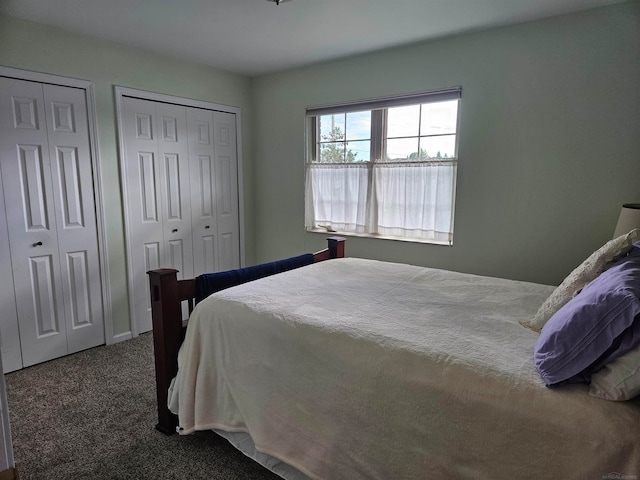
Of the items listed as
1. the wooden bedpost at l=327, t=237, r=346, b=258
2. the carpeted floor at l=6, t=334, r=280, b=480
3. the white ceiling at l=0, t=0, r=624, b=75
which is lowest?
the carpeted floor at l=6, t=334, r=280, b=480

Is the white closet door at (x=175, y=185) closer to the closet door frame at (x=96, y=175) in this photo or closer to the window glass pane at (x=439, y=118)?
the closet door frame at (x=96, y=175)

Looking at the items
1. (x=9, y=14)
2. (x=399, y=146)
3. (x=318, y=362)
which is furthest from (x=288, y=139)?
(x=318, y=362)

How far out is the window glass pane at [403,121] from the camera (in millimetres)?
3182

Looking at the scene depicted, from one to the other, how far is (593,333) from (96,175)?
3.26 m

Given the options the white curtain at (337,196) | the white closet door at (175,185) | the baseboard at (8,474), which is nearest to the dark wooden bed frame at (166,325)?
the baseboard at (8,474)

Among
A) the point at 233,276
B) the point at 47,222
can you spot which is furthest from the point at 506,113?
the point at 47,222

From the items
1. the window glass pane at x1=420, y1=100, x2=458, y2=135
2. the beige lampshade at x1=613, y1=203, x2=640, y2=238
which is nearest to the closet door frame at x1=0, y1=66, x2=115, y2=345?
the window glass pane at x1=420, y1=100, x2=458, y2=135

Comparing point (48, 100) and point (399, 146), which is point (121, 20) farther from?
point (399, 146)

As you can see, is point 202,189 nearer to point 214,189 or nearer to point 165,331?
point 214,189

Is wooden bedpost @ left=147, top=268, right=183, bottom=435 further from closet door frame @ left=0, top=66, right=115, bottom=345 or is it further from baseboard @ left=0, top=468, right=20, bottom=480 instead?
closet door frame @ left=0, top=66, right=115, bottom=345

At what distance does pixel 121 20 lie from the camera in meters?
2.57

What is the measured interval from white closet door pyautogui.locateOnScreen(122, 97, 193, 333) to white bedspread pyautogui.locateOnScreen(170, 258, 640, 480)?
68.4 inches

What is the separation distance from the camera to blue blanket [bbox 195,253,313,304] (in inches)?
79.4

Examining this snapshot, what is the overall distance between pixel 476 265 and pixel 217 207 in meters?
2.51
